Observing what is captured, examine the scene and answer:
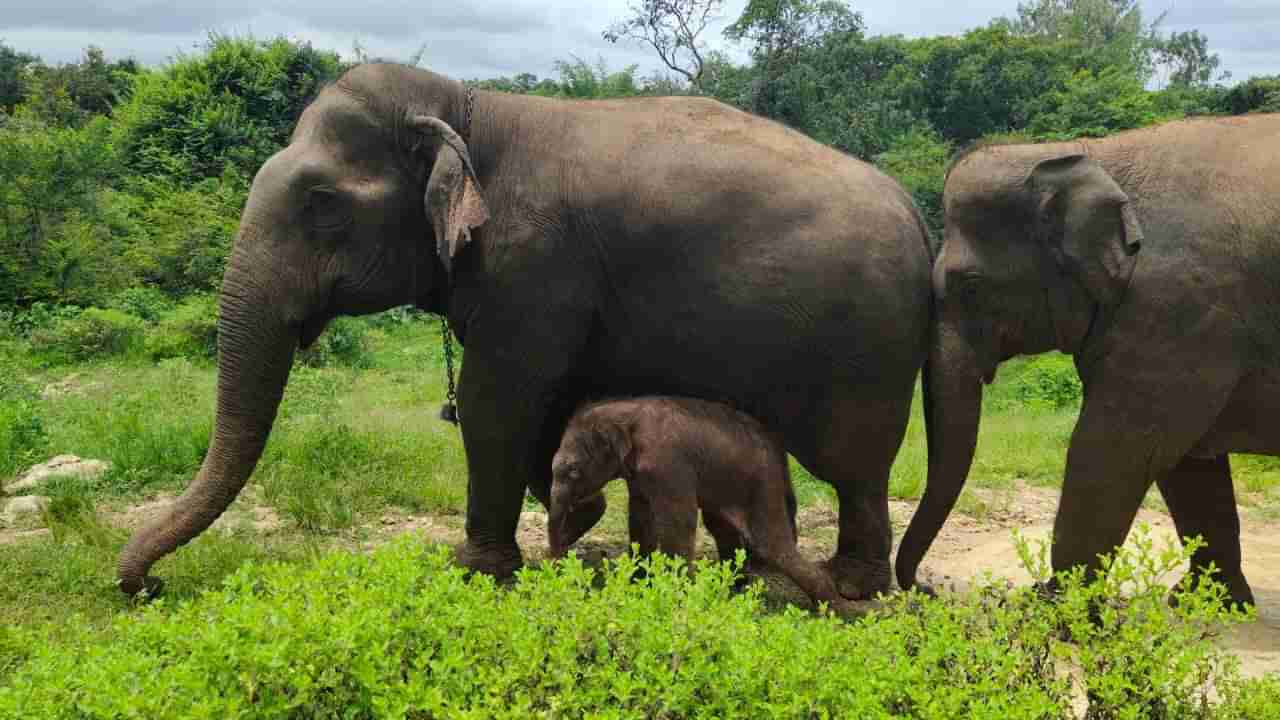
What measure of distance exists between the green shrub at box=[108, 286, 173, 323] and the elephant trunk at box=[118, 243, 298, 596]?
465 inches

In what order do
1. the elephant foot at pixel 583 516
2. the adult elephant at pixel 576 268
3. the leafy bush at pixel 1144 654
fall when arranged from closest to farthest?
1. the leafy bush at pixel 1144 654
2. the adult elephant at pixel 576 268
3. the elephant foot at pixel 583 516

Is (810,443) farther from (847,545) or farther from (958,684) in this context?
(958,684)

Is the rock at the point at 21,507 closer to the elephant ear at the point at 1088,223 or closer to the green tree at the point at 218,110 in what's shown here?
the elephant ear at the point at 1088,223

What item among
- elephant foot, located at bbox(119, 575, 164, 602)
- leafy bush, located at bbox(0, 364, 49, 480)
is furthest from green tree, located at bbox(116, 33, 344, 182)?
elephant foot, located at bbox(119, 575, 164, 602)

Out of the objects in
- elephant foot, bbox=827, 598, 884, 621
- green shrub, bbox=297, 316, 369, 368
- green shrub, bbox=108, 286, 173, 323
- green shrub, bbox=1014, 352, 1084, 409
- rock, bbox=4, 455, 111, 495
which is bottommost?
green shrub, bbox=1014, 352, 1084, 409

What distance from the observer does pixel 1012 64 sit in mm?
35906

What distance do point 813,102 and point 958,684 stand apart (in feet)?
77.4

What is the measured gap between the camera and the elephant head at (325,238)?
5219 mm

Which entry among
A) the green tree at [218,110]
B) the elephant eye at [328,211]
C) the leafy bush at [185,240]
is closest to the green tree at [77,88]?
the green tree at [218,110]

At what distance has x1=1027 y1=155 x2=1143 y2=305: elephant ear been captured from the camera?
16.9ft

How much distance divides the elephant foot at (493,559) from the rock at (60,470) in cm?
337

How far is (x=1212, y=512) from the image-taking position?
6219 mm

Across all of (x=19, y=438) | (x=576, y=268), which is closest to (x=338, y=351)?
(x=19, y=438)

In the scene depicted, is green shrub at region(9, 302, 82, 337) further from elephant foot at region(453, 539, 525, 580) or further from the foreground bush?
the foreground bush
